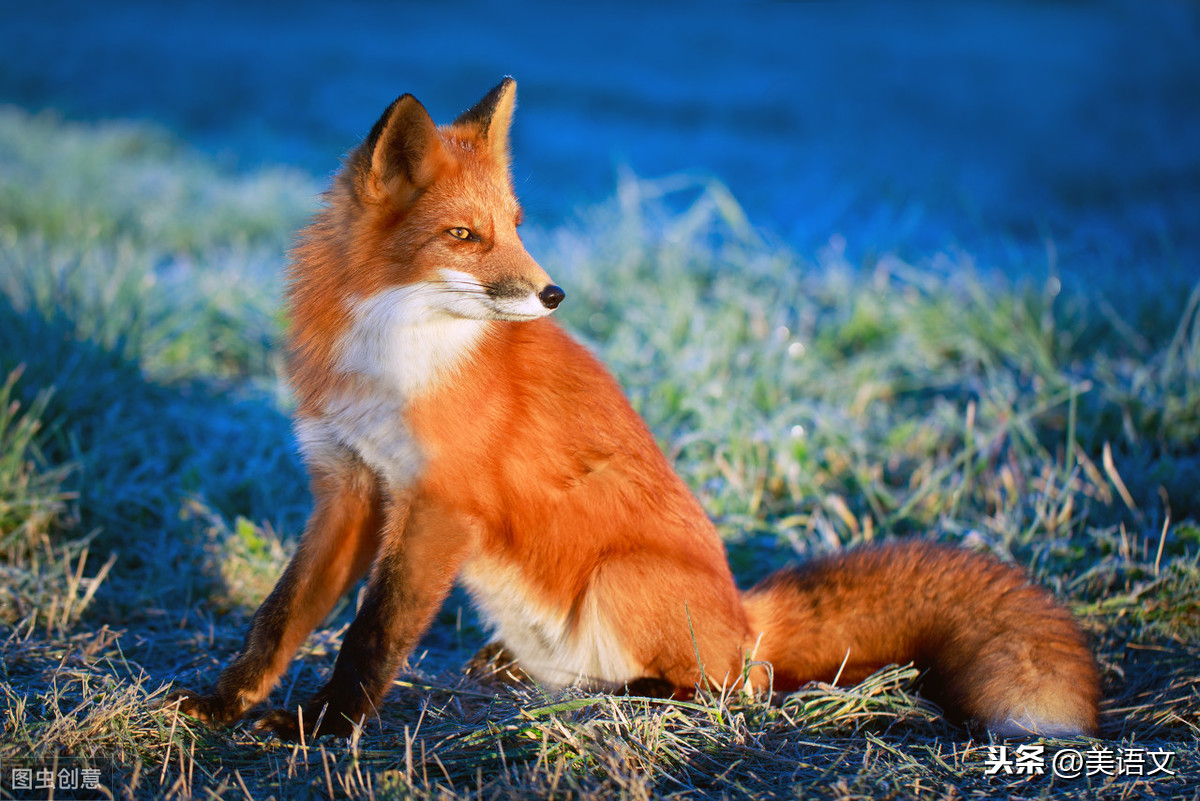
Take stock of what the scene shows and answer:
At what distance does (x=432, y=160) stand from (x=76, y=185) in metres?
8.63

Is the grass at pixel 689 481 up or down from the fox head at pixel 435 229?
down

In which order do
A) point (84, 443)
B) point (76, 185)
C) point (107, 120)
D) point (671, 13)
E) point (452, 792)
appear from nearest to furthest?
1. point (452, 792)
2. point (84, 443)
3. point (76, 185)
4. point (107, 120)
5. point (671, 13)

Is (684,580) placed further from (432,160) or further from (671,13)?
(671,13)

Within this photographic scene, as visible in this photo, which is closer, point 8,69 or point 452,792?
point 452,792

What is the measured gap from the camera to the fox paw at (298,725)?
8.00ft

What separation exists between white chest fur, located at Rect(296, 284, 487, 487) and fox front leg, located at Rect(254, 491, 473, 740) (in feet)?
0.52

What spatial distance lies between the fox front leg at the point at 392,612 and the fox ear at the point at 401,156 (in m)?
0.96

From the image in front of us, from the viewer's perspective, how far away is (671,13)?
1966cm

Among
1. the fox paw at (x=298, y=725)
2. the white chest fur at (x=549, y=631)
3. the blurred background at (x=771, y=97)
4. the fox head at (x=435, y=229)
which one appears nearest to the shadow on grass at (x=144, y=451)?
the fox paw at (x=298, y=725)

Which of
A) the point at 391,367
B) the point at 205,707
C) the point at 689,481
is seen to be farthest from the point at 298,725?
the point at 689,481

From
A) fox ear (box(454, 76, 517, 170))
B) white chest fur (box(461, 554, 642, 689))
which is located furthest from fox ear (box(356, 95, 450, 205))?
white chest fur (box(461, 554, 642, 689))

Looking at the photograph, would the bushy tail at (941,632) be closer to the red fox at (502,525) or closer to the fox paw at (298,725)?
the red fox at (502,525)

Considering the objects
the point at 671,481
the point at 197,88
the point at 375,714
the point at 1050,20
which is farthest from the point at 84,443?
the point at 1050,20

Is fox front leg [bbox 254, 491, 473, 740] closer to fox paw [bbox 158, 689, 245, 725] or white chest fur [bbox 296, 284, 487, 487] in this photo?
white chest fur [bbox 296, 284, 487, 487]
